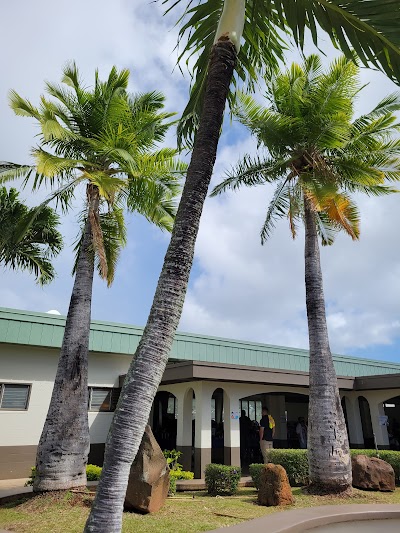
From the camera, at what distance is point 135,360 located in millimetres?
4684

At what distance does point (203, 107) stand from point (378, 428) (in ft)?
48.3

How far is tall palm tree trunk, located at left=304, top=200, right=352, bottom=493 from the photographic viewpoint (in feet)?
33.7

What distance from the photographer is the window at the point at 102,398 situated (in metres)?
15.6

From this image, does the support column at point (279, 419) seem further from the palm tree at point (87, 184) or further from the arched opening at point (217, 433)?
the palm tree at point (87, 184)

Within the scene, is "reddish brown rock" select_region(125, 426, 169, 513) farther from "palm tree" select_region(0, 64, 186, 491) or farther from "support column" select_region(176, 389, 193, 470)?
"support column" select_region(176, 389, 193, 470)

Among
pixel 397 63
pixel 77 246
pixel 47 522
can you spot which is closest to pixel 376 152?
pixel 397 63

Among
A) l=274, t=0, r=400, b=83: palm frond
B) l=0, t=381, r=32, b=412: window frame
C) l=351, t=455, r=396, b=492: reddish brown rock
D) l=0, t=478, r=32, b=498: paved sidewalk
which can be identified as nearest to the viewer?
l=274, t=0, r=400, b=83: palm frond

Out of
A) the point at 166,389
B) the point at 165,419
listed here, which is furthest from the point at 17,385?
the point at 165,419

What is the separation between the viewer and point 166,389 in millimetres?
15703

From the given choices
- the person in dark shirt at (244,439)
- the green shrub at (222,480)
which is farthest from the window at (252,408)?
the green shrub at (222,480)

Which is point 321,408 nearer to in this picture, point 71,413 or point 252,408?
point 71,413

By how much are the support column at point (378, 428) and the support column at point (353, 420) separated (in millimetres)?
782

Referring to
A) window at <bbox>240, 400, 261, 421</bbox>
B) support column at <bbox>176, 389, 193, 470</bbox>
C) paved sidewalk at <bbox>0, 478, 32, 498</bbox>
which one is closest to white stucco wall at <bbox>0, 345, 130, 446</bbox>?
paved sidewalk at <bbox>0, 478, 32, 498</bbox>

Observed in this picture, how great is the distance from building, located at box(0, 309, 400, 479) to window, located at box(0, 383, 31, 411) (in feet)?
0.10
